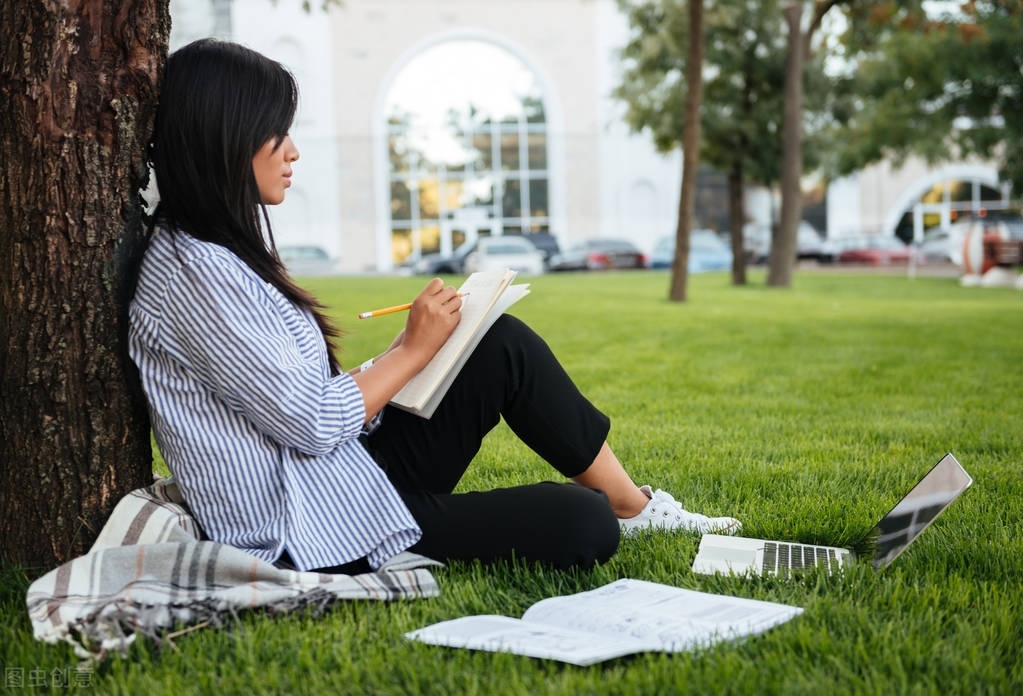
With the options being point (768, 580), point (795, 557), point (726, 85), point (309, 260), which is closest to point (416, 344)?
point (768, 580)

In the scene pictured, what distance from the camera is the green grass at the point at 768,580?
6.57 ft

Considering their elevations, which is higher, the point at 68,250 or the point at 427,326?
the point at 68,250

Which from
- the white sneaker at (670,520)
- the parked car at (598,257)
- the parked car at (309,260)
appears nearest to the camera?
the white sneaker at (670,520)

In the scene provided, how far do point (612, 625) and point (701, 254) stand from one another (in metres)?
30.0

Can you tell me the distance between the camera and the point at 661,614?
227cm

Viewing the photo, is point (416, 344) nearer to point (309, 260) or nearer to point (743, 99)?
point (743, 99)

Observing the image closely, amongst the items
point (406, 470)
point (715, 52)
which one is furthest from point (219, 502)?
point (715, 52)

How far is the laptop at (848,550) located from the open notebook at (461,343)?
29.8 inches

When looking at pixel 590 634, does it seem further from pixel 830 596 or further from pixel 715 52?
pixel 715 52

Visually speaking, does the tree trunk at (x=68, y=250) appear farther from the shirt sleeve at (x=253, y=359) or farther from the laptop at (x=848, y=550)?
the laptop at (x=848, y=550)

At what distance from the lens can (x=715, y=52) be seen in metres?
20.0

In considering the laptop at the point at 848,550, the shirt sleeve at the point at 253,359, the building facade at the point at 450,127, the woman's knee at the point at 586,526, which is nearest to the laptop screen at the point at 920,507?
the laptop at the point at 848,550

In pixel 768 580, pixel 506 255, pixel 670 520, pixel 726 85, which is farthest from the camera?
pixel 506 255

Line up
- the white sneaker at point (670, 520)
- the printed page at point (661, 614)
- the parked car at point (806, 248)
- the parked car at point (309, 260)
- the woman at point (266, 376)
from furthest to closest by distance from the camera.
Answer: the parked car at point (806, 248) → the parked car at point (309, 260) → the white sneaker at point (670, 520) → the woman at point (266, 376) → the printed page at point (661, 614)
